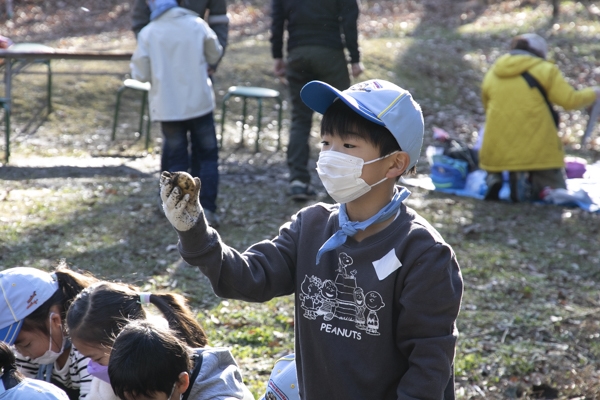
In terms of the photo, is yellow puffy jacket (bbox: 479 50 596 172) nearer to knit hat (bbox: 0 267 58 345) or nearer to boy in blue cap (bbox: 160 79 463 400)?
boy in blue cap (bbox: 160 79 463 400)

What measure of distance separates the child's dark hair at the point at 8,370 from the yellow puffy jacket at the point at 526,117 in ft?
20.5

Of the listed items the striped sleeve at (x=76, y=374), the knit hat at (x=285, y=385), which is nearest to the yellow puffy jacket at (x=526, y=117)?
the knit hat at (x=285, y=385)

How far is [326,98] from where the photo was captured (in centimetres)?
249

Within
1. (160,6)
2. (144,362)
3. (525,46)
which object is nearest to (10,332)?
(144,362)

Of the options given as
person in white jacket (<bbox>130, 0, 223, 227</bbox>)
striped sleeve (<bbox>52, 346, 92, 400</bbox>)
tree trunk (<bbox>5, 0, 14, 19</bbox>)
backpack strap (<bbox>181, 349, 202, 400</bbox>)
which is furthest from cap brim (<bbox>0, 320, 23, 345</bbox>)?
tree trunk (<bbox>5, 0, 14, 19</bbox>)

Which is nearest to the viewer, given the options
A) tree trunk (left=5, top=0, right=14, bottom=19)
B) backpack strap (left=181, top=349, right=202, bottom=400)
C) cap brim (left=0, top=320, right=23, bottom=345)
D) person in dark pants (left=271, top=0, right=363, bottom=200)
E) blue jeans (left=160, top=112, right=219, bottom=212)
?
backpack strap (left=181, top=349, right=202, bottom=400)

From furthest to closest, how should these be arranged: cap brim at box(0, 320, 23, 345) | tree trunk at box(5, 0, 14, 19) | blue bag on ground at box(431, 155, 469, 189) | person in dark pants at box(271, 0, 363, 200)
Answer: tree trunk at box(5, 0, 14, 19) → blue bag on ground at box(431, 155, 469, 189) → person in dark pants at box(271, 0, 363, 200) → cap brim at box(0, 320, 23, 345)

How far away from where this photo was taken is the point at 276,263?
2553 millimetres

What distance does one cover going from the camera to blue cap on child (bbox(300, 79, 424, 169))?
2344 mm

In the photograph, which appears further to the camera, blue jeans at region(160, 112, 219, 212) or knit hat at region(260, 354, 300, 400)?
blue jeans at region(160, 112, 219, 212)

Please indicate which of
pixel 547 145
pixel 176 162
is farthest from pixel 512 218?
pixel 176 162

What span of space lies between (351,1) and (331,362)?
16.4 ft

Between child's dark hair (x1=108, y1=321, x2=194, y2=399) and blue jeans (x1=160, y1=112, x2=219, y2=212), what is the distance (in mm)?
3573

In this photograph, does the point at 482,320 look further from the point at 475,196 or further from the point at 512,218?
the point at 475,196
